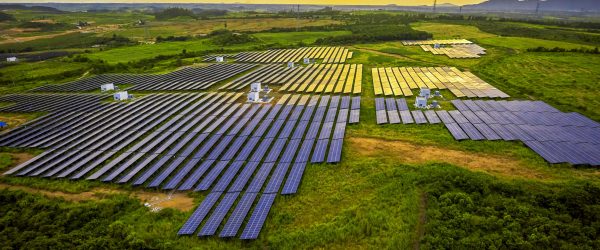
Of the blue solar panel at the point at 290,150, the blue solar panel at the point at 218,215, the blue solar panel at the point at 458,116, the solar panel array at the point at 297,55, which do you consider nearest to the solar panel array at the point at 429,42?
the solar panel array at the point at 297,55

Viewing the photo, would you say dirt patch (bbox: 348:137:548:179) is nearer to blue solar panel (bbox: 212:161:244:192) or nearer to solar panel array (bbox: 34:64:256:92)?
blue solar panel (bbox: 212:161:244:192)

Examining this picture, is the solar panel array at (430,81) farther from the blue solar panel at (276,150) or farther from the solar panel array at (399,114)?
the blue solar panel at (276,150)

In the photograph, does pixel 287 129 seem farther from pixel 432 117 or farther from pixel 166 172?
pixel 432 117

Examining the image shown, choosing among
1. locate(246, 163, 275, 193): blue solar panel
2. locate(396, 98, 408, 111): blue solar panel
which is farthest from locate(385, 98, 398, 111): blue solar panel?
locate(246, 163, 275, 193): blue solar panel

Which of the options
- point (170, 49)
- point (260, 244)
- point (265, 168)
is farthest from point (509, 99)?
point (170, 49)

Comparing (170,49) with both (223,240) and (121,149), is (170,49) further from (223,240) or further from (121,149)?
(223,240)

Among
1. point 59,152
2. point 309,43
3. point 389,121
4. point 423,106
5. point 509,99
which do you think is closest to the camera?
point 59,152

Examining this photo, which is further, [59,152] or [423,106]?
[423,106]
